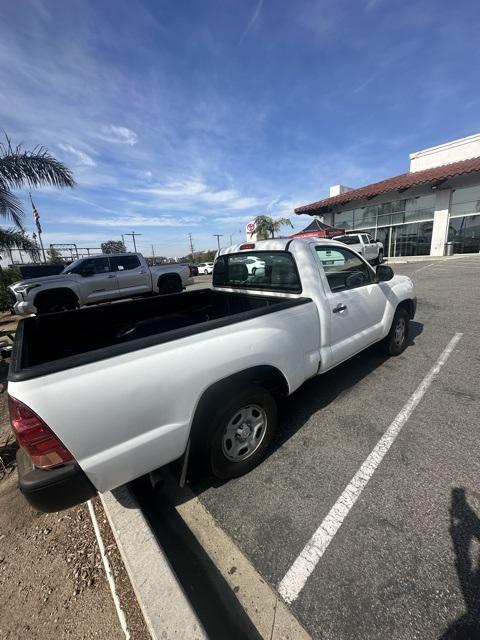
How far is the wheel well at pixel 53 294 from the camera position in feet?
27.0

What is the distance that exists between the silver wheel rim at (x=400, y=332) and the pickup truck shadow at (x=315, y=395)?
28cm

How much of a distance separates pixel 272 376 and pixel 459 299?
753 centimetres

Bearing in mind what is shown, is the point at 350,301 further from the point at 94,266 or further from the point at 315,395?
the point at 94,266

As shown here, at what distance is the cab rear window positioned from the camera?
10.0 feet

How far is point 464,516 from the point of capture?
6.13 ft

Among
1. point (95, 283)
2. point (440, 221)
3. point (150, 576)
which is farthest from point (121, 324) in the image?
point (440, 221)

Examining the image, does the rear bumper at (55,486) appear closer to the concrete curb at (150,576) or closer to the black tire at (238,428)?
the concrete curb at (150,576)

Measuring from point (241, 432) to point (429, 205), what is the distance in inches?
845

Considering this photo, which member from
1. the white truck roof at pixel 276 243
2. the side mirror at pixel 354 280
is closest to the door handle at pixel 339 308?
the side mirror at pixel 354 280

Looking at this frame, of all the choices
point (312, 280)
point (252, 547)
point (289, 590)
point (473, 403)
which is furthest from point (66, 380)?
point (473, 403)

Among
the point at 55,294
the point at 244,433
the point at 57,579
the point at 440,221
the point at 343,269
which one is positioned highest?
the point at 440,221

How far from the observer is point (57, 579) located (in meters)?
1.69

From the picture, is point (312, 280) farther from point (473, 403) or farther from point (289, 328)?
point (473, 403)

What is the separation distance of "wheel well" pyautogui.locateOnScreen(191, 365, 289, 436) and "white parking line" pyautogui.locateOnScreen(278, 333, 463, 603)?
0.86 meters
